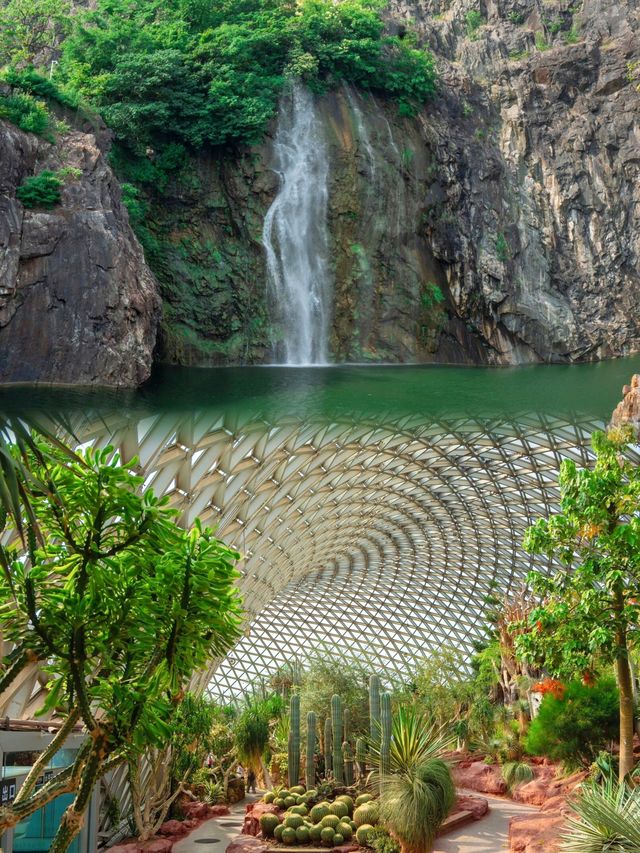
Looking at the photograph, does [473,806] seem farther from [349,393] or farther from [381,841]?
[349,393]

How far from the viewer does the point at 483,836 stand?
24578 mm

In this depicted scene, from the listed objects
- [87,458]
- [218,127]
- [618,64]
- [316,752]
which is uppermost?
[618,64]

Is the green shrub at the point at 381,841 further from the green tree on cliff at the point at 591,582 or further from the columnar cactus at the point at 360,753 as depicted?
→ the green tree on cliff at the point at 591,582

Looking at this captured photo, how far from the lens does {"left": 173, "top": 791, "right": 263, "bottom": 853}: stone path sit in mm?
27094

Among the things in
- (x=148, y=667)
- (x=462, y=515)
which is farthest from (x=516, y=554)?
(x=148, y=667)

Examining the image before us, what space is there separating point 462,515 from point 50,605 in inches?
1716

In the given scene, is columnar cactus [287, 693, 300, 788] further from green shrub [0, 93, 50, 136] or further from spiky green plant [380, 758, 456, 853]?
green shrub [0, 93, 50, 136]

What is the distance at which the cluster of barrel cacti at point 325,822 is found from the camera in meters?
26.4

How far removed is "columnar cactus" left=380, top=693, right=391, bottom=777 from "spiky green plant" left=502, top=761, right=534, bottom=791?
6.71 metres

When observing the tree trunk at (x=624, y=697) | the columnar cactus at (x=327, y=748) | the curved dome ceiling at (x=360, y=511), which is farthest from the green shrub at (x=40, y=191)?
the columnar cactus at (x=327, y=748)

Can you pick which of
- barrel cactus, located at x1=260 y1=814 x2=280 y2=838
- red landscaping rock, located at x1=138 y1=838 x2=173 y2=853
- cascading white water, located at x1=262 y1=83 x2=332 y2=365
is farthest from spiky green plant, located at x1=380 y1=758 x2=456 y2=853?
cascading white water, located at x1=262 y1=83 x2=332 y2=365

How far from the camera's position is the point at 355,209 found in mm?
46000

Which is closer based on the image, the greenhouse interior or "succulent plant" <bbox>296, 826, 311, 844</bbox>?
the greenhouse interior

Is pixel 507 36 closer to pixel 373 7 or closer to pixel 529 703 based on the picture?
pixel 373 7
